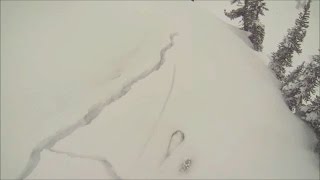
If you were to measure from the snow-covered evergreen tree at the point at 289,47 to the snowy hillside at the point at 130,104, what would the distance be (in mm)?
3404

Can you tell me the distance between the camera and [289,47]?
2225cm

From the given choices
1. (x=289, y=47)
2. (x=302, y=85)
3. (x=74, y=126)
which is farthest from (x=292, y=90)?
(x=74, y=126)

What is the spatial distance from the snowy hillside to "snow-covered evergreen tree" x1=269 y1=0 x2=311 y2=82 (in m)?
3.40

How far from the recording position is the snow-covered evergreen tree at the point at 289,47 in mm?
21484

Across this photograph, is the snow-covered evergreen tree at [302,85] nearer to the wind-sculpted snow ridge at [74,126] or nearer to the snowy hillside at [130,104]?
the snowy hillside at [130,104]

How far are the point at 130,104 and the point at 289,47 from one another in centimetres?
1370

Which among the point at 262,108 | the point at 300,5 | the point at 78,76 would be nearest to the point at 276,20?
the point at 300,5

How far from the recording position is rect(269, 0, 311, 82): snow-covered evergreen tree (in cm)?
2148

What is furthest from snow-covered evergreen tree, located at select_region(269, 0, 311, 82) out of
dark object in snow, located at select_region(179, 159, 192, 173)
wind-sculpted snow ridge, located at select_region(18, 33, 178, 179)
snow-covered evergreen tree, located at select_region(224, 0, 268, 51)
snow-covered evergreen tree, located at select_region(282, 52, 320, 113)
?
dark object in snow, located at select_region(179, 159, 192, 173)

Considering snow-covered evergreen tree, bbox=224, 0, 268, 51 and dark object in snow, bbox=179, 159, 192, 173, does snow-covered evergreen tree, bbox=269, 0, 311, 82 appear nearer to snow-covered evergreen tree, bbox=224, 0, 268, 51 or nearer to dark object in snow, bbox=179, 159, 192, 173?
snow-covered evergreen tree, bbox=224, 0, 268, 51

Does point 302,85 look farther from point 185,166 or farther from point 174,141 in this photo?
point 185,166

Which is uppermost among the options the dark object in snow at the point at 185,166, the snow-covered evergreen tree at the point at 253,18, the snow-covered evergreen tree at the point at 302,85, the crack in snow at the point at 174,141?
the snow-covered evergreen tree at the point at 253,18

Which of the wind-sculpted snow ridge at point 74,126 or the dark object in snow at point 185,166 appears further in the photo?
the dark object in snow at point 185,166

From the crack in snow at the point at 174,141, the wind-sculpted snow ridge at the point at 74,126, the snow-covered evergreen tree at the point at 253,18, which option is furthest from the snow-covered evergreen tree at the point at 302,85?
the wind-sculpted snow ridge at the point at 74,126
